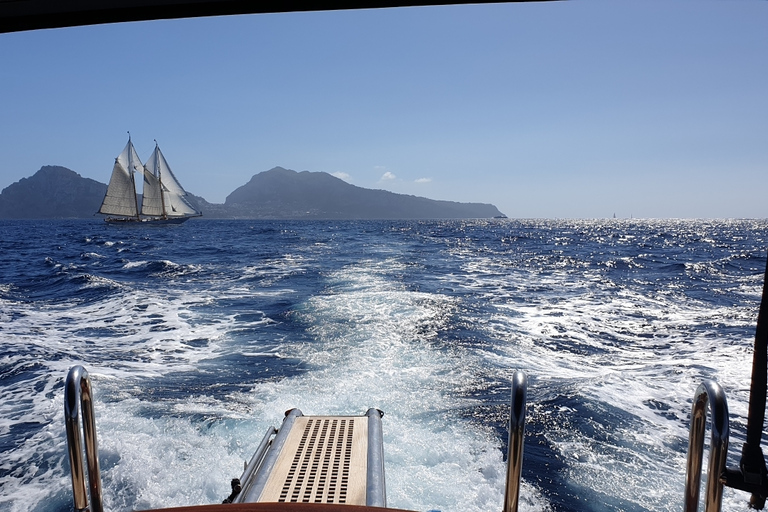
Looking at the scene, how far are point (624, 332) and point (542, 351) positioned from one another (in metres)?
2.46

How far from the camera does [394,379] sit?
6.07 meters

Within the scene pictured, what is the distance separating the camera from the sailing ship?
51125 millimetres

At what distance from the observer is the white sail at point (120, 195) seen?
50.3 metres

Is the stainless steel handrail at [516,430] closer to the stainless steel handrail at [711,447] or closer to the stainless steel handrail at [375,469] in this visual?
the stainless steel handrail at [711,447]

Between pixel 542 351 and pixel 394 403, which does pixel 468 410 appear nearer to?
pixel 394 403

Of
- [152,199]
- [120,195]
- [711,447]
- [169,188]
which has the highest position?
[169,188]

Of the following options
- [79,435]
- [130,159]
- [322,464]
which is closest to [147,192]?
[130,159]

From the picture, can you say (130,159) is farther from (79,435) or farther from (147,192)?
(79,435)

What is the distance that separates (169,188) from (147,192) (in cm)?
266

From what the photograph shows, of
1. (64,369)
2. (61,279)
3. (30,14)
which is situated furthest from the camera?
(61,279)

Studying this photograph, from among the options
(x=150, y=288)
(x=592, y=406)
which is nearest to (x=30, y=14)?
(x=592, y=406)

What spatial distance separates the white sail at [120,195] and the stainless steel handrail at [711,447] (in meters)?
58.6

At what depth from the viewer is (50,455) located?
430 cm

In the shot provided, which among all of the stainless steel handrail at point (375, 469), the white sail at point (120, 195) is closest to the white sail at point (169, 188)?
the white sail at point (120, 195)
